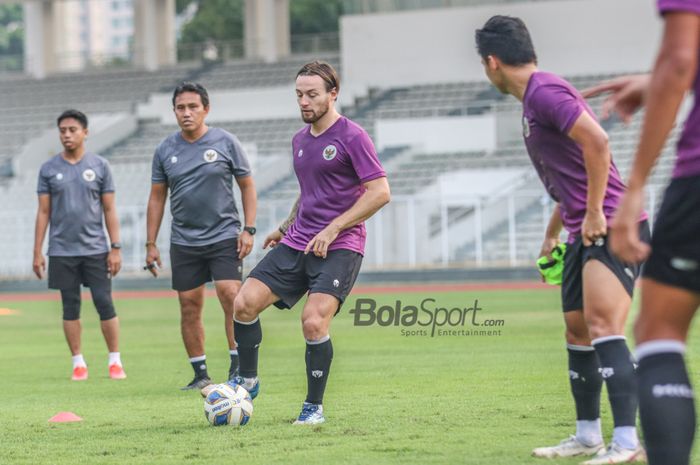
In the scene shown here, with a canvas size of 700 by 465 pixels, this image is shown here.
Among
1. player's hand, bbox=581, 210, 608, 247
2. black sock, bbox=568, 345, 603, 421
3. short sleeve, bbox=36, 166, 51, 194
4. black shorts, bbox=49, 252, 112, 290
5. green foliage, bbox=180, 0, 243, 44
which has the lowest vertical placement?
black shorts, bbox=49, 252, 112, 290

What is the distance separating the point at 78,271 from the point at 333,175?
4651mm

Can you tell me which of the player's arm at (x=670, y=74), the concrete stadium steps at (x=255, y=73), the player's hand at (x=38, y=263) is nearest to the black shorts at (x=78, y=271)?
the player's hand at (x=38, y=263)

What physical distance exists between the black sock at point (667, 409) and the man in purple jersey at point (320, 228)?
3.54 meters

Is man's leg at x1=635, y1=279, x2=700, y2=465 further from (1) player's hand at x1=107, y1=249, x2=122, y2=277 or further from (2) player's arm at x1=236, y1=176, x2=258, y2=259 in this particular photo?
(1) player's hand at x1=107, y1=249, x2=122, y2=277

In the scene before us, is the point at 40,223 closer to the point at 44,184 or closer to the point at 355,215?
the point at 44,184

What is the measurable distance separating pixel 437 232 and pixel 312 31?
31.8 meters

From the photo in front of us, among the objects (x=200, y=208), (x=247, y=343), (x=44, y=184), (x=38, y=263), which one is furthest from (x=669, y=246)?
(x=38, y=263)

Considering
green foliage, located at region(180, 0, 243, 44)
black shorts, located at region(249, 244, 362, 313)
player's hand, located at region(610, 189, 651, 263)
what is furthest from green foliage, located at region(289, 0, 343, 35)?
player's hand, located at region(610, 189, 651, 263)

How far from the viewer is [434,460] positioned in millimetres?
6250

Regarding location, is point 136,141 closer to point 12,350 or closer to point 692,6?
point 12,350

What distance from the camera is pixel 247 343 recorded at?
8.20 meters

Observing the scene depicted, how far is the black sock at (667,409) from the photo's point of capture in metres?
4.28

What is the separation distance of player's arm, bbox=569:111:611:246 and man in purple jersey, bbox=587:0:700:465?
1.58 m

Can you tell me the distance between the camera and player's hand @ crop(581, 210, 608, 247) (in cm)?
594
